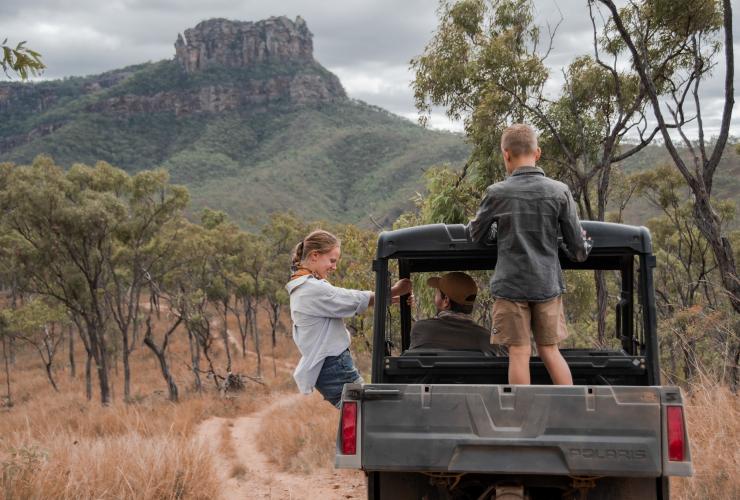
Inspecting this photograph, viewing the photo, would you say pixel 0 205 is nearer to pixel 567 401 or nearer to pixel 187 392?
pixel 187 392

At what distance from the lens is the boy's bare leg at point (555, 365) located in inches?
136

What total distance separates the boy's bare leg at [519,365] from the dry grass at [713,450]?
2.01m

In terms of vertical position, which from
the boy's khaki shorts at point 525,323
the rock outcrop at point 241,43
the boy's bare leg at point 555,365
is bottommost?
the boy's bare leg at point 555,365

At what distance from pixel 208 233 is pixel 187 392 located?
9231 millimetres

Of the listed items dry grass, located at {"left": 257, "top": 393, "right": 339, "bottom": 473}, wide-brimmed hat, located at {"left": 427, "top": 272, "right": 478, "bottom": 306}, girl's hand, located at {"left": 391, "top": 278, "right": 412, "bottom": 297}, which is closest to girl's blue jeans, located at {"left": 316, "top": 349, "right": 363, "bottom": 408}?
girl's hand, located at {"left": 391, "top": 278, "right": 412, "bottom": 297}

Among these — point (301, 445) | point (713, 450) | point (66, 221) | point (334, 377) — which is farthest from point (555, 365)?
point (66, 221)

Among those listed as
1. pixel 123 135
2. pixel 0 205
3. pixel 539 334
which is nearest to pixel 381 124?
pixel 123 135

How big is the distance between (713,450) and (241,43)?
159819 millimetres

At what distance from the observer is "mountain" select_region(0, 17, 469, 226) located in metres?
90.0

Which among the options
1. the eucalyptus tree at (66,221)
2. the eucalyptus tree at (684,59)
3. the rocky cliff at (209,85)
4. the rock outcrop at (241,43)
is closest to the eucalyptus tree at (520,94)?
the eucalyptus tree at (684,59)

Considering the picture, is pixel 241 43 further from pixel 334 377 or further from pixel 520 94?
pixel 334 377

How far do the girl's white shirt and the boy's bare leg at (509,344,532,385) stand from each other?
91 centimetres

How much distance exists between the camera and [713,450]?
510 centimetres

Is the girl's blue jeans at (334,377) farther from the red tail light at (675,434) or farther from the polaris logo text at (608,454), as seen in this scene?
the red tail light at (675,434)
